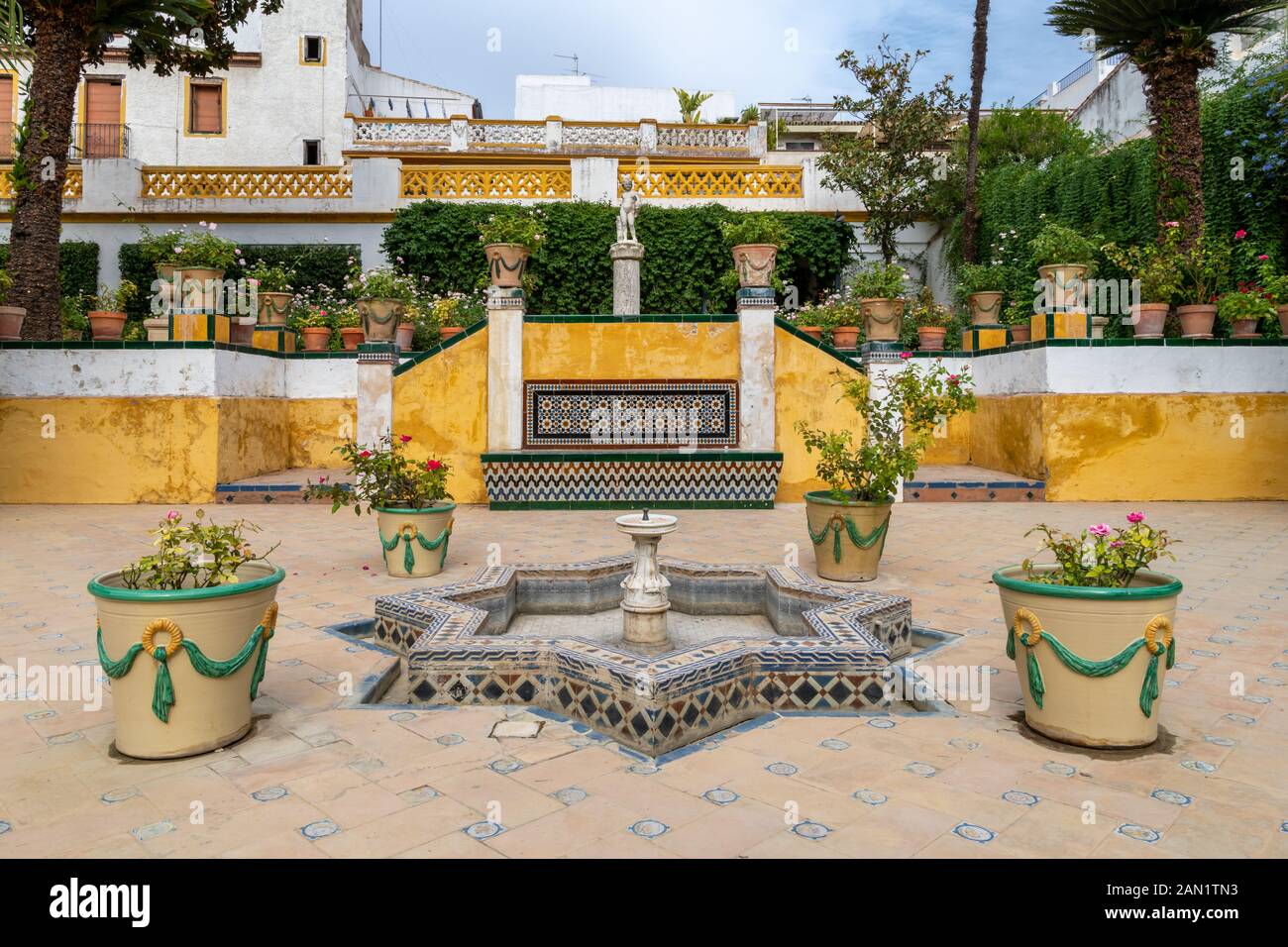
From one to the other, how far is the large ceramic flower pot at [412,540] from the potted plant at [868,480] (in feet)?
9.79

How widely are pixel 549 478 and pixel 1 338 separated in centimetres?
711

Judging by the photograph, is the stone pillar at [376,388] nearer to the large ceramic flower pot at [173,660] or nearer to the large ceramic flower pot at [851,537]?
the large ceramic flower pot at [851,537]

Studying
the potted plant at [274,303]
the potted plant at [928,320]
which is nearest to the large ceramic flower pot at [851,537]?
the potted plant at [928,320]

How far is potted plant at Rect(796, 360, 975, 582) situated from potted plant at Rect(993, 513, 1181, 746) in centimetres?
289

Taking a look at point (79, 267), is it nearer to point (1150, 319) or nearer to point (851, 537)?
point (851, 537)

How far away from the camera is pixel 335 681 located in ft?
14.0

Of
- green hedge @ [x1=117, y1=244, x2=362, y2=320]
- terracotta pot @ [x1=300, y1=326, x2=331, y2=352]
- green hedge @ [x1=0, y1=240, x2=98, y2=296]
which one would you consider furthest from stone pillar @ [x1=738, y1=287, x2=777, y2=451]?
green hedge @ [x1=0, y1=240, x2=98, y2=296]

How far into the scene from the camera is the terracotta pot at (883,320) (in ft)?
38.4

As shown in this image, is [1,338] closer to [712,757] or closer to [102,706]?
[102,706]

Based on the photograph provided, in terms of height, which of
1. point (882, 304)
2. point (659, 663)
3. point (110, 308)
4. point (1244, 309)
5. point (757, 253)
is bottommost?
point (659, 663)

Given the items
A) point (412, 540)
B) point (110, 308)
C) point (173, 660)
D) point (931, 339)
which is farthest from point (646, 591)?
point (110, 308)

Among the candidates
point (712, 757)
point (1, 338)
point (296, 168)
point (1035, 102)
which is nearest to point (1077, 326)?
point (712, 757)

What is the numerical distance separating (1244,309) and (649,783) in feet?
37.2

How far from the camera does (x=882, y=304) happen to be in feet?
40.8
